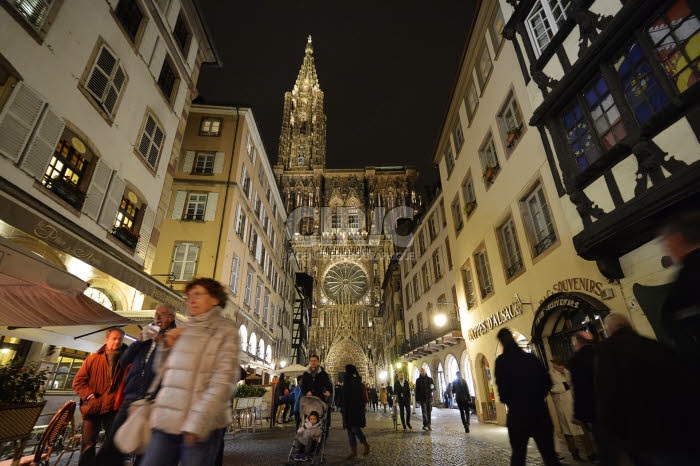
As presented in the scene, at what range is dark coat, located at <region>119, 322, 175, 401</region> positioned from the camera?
3.21m

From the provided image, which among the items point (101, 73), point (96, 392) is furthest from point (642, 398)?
point (101, 73)

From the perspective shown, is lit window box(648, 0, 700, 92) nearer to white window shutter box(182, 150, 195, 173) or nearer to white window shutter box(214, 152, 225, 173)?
white window shutter box(214, 152, 225, 173)

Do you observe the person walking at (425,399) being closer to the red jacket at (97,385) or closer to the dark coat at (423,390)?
the dark coat at (423,390)

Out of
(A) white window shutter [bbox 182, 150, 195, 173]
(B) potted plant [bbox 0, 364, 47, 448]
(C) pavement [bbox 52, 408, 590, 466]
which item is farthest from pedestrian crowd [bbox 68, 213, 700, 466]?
(A) white window shutter [bbox 182, 150, 195, 173]

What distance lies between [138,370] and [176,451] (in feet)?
5.67

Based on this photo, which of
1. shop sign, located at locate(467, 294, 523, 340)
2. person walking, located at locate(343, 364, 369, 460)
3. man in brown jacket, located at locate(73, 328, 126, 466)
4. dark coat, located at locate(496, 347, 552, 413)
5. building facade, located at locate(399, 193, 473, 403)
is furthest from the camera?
building facade, located at locate(399, 193, 473, 403)

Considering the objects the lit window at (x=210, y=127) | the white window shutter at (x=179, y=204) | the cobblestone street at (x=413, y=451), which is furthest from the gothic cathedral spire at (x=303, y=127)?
the cobblestone street at (x=413, y=451)

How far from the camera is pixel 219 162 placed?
16.2m

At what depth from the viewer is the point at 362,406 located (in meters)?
6.35

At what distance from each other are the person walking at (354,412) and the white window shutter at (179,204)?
11.9 metres

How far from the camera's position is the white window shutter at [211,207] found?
14962 millimetres

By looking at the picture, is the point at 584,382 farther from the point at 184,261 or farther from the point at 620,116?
the point at 184,261

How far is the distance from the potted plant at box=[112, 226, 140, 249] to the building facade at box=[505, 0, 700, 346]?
425 inches

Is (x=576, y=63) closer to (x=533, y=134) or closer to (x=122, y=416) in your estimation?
(x=533, y=134)
